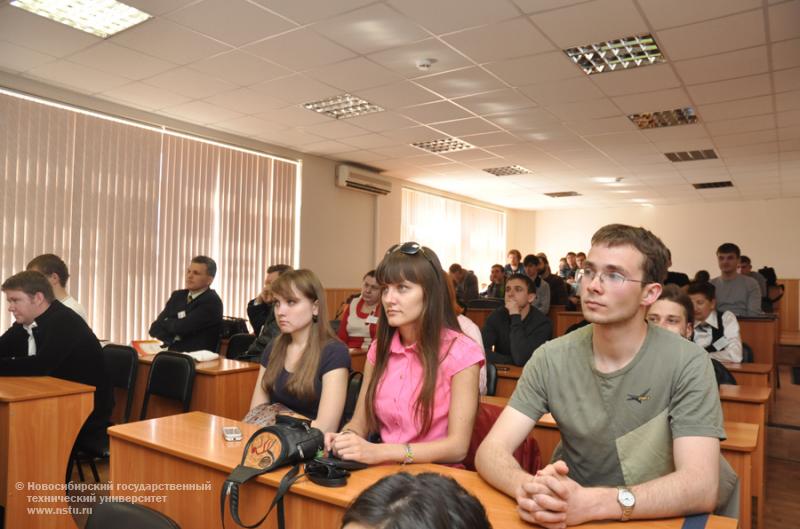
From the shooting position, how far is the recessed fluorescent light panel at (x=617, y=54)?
417 centimetres

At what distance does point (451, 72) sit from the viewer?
15.6 ft

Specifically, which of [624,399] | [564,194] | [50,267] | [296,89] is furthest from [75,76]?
[564,194]

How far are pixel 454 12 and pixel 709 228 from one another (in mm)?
10398

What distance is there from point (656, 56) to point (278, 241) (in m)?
5.14

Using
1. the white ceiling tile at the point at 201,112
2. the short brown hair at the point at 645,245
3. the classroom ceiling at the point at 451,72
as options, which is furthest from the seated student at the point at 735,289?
the white ceiling tile at the point at 201,112

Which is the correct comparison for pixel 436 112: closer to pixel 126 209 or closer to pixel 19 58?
pixel 126 209

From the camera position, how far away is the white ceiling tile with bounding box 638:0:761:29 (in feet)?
11.4

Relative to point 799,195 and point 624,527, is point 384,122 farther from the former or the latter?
point 799,195

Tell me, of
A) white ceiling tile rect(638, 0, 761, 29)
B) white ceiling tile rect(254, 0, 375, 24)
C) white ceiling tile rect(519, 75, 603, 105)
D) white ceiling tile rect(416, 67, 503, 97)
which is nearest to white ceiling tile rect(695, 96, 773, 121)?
white ceiling tile rect(519, 75, 603, 105)

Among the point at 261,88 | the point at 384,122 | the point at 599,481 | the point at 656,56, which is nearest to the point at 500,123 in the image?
the point at 384,122

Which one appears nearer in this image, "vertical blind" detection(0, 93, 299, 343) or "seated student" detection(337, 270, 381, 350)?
"seated student" detection(337, 270, 381, 350)

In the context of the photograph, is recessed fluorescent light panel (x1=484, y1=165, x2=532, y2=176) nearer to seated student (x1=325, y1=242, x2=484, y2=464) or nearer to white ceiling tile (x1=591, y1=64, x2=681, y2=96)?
white ceiling tile (x1=591, y1=64, x2=681, y2=96)

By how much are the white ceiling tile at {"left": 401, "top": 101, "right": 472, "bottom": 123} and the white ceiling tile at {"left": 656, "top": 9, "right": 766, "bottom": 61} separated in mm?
2067

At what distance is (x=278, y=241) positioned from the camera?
7.80 metres
